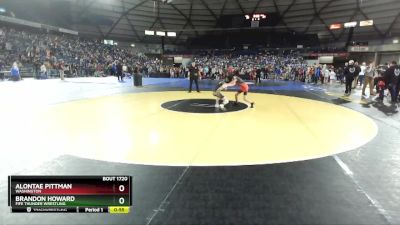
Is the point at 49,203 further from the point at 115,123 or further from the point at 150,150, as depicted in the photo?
the point at 115,123

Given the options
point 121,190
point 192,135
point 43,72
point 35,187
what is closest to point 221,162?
point 192,135

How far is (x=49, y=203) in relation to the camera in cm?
257

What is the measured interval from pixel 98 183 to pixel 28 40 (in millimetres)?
33686

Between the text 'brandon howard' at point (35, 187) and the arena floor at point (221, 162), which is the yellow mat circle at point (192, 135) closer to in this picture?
the arena floor at point (221, 162)

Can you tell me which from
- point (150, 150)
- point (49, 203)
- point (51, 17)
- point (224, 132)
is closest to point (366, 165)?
point (224, 132)

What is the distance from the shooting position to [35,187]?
261cm

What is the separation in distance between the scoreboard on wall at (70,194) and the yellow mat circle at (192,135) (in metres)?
1.50

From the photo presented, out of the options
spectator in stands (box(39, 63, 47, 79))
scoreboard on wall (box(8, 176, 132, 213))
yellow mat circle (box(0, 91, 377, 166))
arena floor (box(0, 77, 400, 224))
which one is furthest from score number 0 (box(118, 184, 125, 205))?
spectator in stands (box(39, 63, 47, 79))

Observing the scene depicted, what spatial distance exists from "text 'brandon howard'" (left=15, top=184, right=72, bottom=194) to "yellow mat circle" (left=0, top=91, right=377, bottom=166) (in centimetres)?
158

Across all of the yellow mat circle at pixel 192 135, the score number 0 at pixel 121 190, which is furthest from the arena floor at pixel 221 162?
the score number 0 at pixel 121 190

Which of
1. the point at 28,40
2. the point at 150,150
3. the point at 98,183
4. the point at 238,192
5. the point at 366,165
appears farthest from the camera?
the point at 28,40

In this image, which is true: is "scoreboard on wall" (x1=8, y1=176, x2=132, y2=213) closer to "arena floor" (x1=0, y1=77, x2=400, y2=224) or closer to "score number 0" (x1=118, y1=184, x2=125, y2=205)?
"score number 0" (x1=118, y1=184, x2=125, y2=205)

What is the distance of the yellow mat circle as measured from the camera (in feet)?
14.8

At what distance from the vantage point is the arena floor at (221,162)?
2.76 metres
